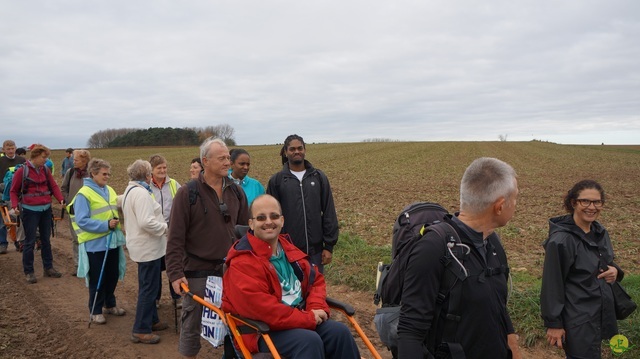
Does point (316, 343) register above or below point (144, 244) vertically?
below

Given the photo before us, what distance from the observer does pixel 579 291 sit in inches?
150

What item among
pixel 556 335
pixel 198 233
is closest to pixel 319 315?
pixel 198 233

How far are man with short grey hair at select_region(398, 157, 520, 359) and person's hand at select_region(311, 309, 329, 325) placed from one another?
4.05 ft

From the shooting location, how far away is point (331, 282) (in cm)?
770

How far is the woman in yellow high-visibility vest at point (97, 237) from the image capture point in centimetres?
602

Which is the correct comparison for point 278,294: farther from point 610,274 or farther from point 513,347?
point 610,274

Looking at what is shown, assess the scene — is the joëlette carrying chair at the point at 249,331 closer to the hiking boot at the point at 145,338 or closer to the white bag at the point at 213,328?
the white bag at the point at 213,328

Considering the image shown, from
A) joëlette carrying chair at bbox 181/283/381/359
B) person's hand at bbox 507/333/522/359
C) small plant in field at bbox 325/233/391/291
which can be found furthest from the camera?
small plant in field at bbox 325/233/391/291

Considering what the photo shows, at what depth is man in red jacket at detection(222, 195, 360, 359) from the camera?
11.0 ft

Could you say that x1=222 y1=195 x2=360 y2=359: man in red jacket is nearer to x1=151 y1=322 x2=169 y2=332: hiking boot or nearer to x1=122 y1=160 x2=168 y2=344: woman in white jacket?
x1=122 y1=160 x2=168 y2=344: woman in white jacket

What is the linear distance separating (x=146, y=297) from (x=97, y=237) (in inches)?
50.5

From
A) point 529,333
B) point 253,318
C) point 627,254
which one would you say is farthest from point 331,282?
point 627,254

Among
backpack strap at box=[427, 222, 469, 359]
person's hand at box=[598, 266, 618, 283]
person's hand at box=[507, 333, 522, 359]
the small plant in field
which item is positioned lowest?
the small plant in field

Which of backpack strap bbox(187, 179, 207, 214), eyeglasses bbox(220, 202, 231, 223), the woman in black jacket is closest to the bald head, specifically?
eyeglasses bbox(220, 202, 231, 223)
